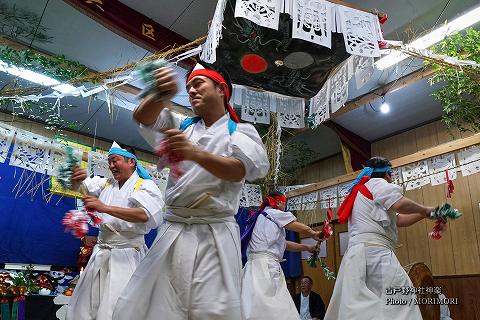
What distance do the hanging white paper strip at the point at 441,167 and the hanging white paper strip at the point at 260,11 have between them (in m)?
3.39

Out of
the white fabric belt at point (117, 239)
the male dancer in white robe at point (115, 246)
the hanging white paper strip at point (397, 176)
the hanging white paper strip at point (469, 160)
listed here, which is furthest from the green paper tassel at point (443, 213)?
the hanging white paper strip at point (397, 176)

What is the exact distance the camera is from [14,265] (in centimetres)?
563

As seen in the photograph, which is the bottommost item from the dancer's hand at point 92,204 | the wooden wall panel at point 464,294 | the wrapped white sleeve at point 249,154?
the wooden wall panel at point 464,294

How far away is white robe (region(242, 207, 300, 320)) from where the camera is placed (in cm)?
381

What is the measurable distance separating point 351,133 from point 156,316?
25.5 feet

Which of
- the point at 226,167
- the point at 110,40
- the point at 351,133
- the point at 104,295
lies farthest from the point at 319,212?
the point at 226,167

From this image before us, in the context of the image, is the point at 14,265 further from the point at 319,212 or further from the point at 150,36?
the point at 319,212

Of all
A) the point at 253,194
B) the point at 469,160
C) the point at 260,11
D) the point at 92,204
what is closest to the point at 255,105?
the point at 253,194

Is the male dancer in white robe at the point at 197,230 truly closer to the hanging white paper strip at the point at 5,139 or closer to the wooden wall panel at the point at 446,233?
the hanging white paper strip at the point at 5,139

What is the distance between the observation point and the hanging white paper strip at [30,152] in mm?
4711

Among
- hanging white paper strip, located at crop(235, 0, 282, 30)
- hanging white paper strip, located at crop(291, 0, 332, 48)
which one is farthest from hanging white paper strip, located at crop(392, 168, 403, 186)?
hanging white paper strip, located at crop(235, 0, 282, 30)

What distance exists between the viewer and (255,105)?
6137mm

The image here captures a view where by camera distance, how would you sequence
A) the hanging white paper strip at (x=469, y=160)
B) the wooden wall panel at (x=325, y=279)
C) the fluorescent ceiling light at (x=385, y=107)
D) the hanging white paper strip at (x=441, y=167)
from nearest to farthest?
the hanging white paper strip at (x=469, y=160)
the hanging white paper strip at (x=441, y=167)
the fluorescent ceiling light at (x=385, y=107)
the wooden wall panel at (x=325, y=279)

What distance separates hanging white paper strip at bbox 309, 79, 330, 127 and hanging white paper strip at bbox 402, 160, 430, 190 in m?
1.69
